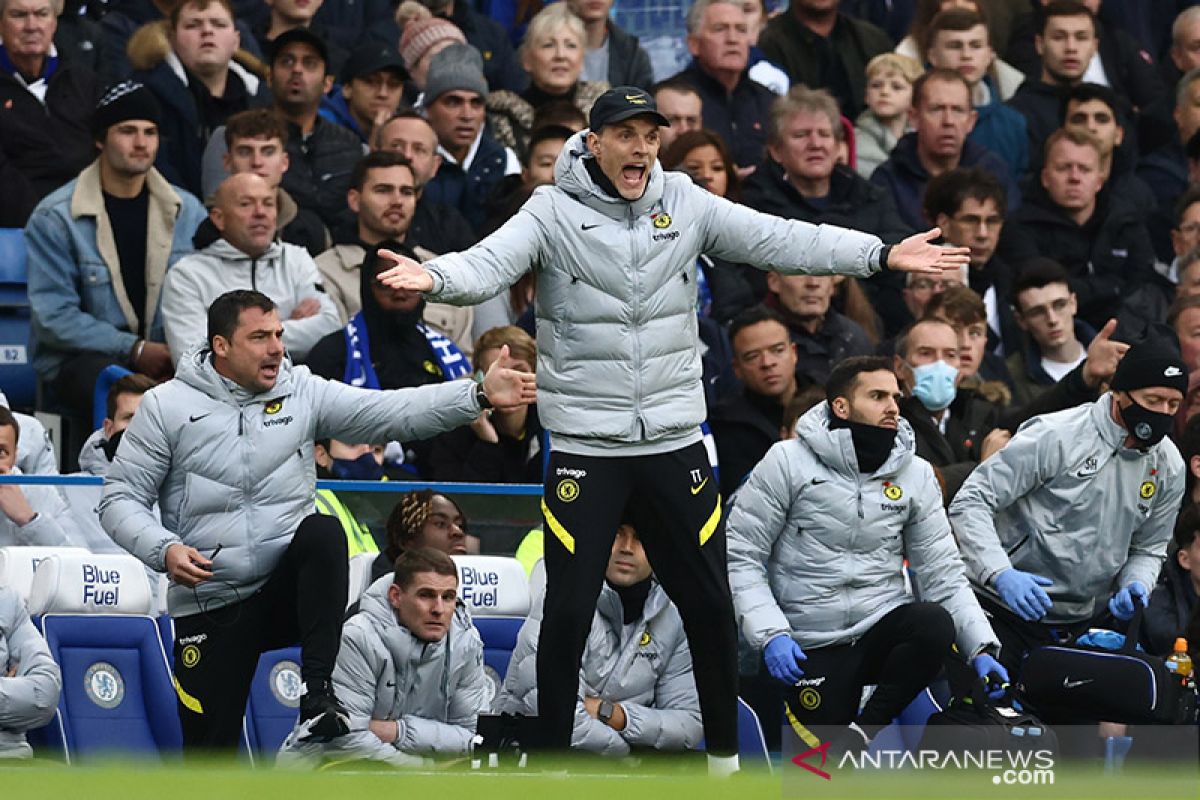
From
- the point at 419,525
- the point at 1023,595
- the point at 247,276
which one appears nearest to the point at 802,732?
the point at 1023,595

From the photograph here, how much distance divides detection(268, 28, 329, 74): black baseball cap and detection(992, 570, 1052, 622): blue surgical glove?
6.00m

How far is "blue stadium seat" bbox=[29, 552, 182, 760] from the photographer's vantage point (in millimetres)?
10750

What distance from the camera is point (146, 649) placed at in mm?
10789

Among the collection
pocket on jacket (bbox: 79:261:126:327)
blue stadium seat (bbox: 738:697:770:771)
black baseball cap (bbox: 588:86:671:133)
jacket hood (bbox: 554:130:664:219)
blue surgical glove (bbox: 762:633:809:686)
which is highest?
black baseball cap (bbox: 588:86:671:133)

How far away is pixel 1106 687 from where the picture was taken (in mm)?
10445

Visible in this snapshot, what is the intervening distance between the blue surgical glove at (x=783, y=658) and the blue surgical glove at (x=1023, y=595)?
101cm

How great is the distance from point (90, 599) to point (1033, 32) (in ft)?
31.0

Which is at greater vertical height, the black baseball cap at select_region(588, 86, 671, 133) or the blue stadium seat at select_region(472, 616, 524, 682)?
the black baseball cap at select_region(588, 86, 671, 133)

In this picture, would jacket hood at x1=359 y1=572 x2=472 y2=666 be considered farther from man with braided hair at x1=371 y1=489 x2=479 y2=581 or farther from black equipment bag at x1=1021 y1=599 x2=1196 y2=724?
black equipment bag at x1=1021 y1=599 x2=1196 y2=724

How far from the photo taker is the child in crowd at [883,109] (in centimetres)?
1616

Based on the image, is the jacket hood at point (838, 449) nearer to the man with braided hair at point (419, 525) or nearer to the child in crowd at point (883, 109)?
the man with braided hair at point (419, 525)

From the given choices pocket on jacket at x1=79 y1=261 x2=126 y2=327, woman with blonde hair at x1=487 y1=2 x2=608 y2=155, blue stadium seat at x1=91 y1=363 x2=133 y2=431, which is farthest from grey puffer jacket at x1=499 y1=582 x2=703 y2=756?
woman with blonde hair at x1=487 y1=2 x2=608 y2=155

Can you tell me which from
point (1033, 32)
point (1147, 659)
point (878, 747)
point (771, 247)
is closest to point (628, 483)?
point (771, 247)

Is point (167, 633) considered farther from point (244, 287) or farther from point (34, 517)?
point (244, 287)
